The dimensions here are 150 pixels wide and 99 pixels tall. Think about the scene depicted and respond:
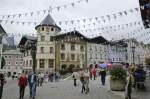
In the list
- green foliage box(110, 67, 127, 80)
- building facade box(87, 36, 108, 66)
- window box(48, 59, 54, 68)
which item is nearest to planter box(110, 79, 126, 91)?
green foliage box(110, 67, 127, 80)

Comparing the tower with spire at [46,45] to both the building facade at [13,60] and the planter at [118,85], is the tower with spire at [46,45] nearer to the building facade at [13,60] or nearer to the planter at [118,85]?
the building facade at [13,60]

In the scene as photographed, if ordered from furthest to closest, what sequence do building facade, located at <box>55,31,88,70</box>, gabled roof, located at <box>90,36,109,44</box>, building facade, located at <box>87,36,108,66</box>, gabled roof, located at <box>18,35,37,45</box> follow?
gabled roof, located at <box>90,36,109,44</box>, building facade, located at <box>87,36,108,66</box>, gabled roof, located at <box>18,35,37,45</box>, building facade, located at <box>55,31,88,70</box>

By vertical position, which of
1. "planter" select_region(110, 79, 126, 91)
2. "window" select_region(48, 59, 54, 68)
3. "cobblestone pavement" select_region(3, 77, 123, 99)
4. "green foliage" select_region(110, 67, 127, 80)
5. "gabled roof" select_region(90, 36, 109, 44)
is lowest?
"cobblestone pavement" select_region(3, 77, 123, 99)

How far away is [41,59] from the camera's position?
75.2m

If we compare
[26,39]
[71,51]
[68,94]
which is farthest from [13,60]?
[68,94]

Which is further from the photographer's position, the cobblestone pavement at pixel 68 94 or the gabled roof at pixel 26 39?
the gabled roof at pixel 26 39

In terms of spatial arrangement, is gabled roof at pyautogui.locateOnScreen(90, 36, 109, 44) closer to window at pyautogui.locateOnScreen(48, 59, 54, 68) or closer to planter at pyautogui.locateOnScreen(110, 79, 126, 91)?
Result: window at pyautogui.locateOnScreen(48, 59, 54, 68)

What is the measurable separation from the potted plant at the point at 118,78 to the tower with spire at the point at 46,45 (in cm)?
5559

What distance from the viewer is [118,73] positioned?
63.9 feet

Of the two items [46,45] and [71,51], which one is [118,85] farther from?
Answer: [71,51]

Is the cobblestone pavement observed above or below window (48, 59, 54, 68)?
below

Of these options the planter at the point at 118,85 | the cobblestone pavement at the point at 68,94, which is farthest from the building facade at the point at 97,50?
the planter at the point at 118,85

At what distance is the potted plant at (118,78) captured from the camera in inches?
759

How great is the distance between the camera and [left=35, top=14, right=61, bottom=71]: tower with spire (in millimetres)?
74812
